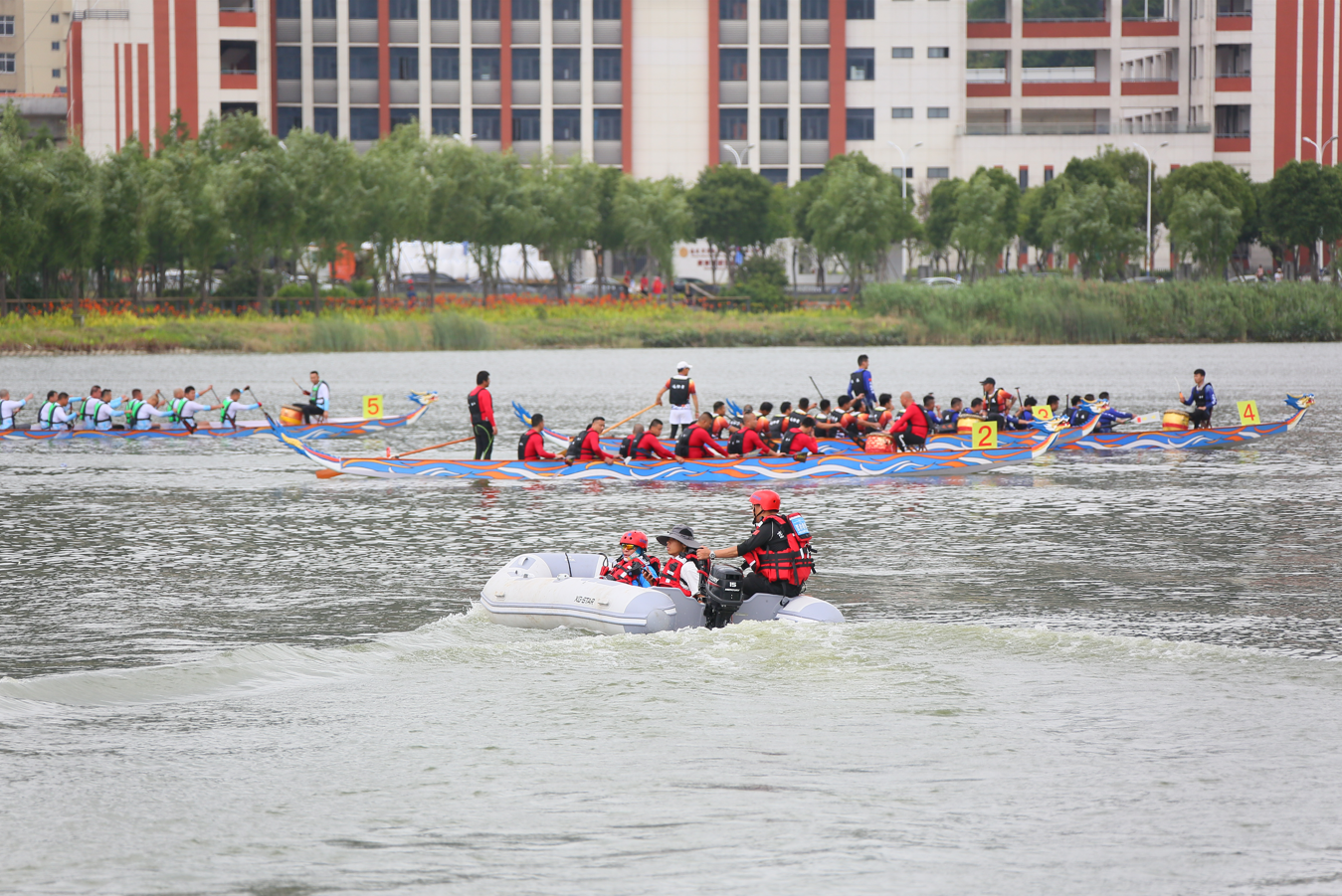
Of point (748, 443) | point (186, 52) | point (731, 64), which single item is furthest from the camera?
point (731, 64)

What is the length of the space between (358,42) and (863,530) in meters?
96.9

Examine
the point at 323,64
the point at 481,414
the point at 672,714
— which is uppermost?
the point at 323,64

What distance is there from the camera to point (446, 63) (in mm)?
111438

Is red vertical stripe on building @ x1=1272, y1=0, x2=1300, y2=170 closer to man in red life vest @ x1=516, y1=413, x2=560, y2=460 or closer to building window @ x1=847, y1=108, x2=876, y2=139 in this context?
building window @ x1=847, y1=108, x2=876, y2=139

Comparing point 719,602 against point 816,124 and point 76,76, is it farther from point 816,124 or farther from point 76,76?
point 76,76

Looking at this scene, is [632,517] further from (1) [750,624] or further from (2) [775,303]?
(2) [775,303]

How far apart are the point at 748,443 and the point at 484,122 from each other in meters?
88.5

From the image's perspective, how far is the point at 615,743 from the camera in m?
12.2

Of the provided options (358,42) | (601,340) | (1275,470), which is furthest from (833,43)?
(1275,470)

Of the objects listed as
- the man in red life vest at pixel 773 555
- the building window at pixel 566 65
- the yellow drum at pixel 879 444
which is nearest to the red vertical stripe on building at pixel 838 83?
the building window at pixel 566 65

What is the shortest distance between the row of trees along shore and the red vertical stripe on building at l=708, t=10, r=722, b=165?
15.9 metres

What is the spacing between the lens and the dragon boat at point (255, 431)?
36031 millimetres

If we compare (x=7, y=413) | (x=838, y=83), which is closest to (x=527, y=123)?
(x=838, y=83)

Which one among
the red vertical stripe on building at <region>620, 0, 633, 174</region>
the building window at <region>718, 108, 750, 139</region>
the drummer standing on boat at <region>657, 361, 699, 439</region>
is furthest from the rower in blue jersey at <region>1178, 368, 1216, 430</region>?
the building window at <region>718, 108, 750, 139</region>
